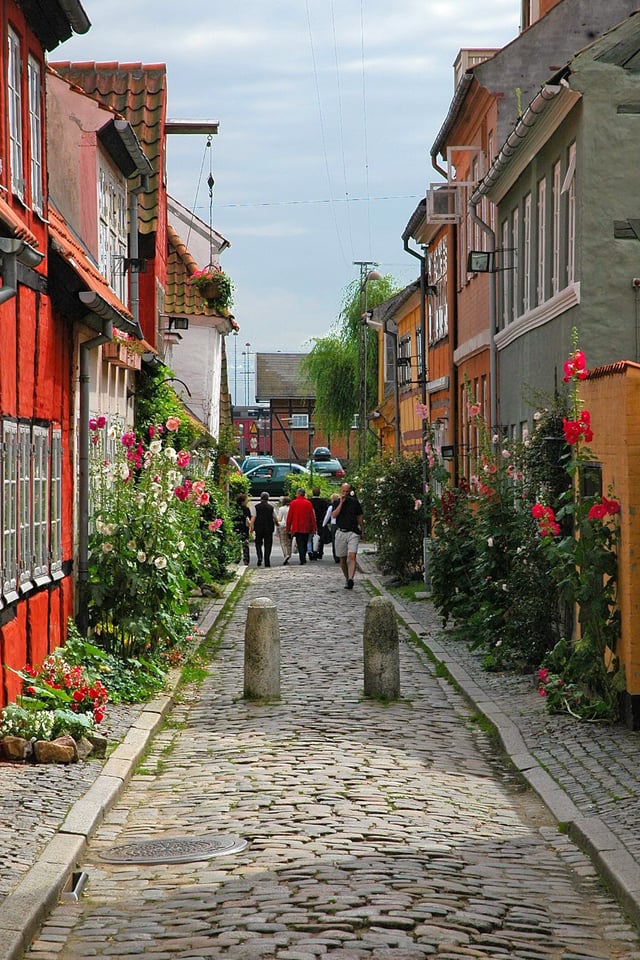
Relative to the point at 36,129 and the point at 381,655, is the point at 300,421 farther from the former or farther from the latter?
the point at 36,129

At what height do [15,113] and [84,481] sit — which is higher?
[15,113]

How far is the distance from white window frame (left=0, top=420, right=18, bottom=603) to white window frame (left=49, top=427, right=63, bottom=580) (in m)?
1.70

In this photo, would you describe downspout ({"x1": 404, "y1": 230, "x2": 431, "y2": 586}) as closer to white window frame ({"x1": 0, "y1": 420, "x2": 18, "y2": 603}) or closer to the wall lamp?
the wall lamp

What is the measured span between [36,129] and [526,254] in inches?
395

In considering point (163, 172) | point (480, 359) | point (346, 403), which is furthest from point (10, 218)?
point (346, 403)

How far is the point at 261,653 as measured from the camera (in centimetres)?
1364

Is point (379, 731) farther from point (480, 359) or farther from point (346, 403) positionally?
point (346, 403)

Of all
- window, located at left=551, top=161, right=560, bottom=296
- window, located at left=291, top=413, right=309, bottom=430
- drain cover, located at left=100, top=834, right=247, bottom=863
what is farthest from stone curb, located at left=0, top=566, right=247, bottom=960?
window, located at left=291, top=413, right=309, bottom=430

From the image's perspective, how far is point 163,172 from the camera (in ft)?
83.7

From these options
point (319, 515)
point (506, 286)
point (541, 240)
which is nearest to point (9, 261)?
point (541, 240)

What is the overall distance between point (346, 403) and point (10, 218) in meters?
66.5

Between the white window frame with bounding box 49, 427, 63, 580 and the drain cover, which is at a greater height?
the white window frame with bounding box 49, 427, 63, 580

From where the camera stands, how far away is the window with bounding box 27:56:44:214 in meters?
12.4

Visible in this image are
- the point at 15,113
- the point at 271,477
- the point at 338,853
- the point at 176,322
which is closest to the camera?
the point at 338,853
